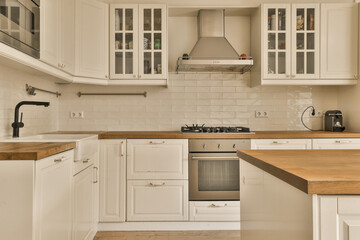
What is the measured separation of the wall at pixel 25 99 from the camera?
91.8 inches

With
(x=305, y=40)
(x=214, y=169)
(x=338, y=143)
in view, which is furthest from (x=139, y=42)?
(x=338, y=143)

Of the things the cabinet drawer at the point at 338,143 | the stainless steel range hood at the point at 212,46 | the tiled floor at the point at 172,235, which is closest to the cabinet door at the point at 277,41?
the stainless steel range hood at the point at 212,46

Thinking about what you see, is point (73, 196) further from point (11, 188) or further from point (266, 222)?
point (266, 222)

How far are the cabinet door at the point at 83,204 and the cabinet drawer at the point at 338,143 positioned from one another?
2294 millimetres

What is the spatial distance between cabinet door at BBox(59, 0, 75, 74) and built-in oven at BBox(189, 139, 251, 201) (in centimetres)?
145

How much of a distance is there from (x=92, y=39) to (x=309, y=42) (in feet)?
8.16

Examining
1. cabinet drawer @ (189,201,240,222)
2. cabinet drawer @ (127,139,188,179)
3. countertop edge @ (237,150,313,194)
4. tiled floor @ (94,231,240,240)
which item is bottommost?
tiled floor @ (94,231,240,240)

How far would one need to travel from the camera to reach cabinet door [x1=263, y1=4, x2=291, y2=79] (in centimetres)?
324

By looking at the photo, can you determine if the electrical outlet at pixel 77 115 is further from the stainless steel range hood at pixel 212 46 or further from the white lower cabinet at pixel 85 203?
the stainless steel range hood at pixel 212 46

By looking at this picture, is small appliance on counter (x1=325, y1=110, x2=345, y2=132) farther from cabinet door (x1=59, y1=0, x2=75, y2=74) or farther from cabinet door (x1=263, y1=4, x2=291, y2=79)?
cabinet door (x1=59, y1=0, x2=75, y2=74)

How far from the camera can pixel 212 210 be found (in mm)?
2932

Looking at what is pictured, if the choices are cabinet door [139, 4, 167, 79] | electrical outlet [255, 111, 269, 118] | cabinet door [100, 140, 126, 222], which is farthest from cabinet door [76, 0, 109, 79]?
electrical outlet [255, 111, 269, 118]

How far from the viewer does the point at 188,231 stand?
2.94 metres

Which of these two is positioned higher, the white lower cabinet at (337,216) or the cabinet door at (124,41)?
the cabinet door at (124,41)
